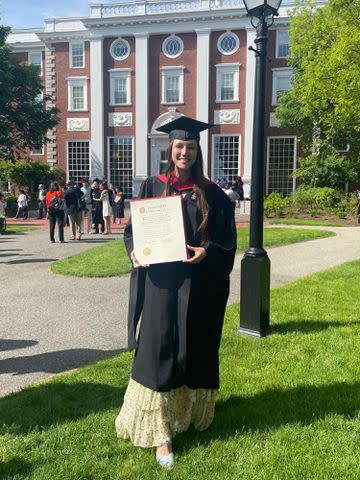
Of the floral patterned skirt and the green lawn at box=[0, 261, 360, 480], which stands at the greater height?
the floral patterned skirt

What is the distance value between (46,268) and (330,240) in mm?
8172

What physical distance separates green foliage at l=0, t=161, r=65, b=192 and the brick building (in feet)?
13.9

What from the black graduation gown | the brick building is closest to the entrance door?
the brick building

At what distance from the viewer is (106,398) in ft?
12.4

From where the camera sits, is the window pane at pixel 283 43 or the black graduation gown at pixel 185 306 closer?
the black graduation gown at pixel 185 306

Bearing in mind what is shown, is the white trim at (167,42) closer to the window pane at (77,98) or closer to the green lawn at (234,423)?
the window pane at (77,98)

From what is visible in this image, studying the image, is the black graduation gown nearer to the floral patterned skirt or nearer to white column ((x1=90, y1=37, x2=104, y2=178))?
the floral patterned skirt

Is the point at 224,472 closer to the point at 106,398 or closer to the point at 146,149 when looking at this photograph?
the point at 106,398

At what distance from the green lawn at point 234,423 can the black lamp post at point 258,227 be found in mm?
309

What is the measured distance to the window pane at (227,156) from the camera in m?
31.1

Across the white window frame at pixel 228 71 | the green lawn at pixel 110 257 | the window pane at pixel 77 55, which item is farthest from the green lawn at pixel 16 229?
the window pane at pixel 77 55

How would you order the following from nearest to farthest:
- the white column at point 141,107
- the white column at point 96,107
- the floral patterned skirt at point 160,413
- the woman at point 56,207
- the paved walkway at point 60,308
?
1. the floral patterned skirt at point 160,413
2. the paved walkway at point 60,308
3. the woman at point 56,207
4. the white column at point 141,107
5. the white column at point 96,107

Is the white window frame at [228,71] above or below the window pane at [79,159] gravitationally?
above

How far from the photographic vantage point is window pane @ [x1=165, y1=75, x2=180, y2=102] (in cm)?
3134
